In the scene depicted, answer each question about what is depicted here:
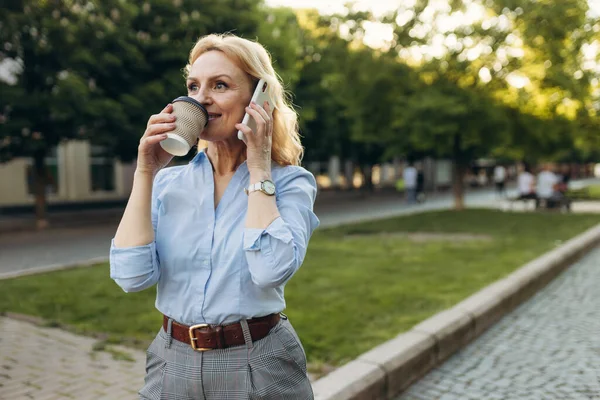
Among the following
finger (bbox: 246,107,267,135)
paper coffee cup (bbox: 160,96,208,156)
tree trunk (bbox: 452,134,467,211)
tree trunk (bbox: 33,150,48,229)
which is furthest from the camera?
tree trunk (bbox: 452,134,467,211)

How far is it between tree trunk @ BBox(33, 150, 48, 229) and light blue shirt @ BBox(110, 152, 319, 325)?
1452 cm

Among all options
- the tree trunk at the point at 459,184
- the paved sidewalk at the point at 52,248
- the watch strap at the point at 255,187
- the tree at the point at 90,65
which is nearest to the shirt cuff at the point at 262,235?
the watch strap at the point at 255,187

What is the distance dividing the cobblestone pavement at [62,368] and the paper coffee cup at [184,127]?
2693 mm

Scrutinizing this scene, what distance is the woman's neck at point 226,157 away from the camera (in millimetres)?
1889

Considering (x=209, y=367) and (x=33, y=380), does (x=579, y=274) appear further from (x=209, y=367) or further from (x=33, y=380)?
(x=209, y=367)

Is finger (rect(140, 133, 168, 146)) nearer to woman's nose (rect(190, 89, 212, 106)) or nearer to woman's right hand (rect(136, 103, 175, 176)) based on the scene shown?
woman's right hand (rect(136, 103, 175, 176))

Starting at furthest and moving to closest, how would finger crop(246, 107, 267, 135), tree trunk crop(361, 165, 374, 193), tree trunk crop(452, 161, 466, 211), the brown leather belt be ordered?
tree trunk crop(361, 165, 374, 193), tree trunk crop(452, 161, 466, 211), the brown leather belt, finger crop(246, 107, 267, 135)

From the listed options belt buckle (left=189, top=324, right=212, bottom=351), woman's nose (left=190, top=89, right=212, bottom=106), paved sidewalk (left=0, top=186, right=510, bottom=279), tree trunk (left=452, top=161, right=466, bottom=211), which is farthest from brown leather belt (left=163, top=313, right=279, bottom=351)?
tree trunk (left=452, top=161, right=466, bottom=211)

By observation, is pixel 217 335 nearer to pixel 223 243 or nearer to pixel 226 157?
pixel 223 243

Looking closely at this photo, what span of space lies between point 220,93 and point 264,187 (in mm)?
326

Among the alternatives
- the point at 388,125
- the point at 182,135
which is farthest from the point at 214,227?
the point at 388,125

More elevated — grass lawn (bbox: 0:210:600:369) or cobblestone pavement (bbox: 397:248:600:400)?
grass lawn (bbox: 0:210:600:369)

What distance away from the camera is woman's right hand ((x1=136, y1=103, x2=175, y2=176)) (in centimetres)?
160

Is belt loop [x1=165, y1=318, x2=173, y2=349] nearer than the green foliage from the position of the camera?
Yes
